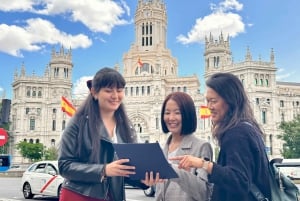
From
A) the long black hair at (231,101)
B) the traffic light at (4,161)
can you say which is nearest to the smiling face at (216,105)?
the long black hair at (231,101)

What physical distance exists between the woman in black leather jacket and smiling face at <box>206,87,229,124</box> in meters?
0.92

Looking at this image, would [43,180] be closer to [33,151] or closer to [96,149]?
[96,149]

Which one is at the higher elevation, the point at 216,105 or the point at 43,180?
the point at 216,105

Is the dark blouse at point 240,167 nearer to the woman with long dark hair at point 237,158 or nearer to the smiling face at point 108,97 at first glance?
Result: the woman with long dark hair at point 237,158

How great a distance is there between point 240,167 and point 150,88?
217 feet

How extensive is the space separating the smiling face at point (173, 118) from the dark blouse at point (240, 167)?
0.68 m

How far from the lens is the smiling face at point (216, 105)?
11.5 ft

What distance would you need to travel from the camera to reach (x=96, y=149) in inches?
144

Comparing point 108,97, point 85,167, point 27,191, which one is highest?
point 108,97

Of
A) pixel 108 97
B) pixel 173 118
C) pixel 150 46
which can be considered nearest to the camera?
pixel 173 118

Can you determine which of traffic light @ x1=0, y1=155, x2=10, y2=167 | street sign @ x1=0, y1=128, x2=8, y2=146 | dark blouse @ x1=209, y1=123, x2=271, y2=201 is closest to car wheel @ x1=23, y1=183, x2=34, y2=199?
street sign @ x1=0, y1=128, x2=8, y2=146

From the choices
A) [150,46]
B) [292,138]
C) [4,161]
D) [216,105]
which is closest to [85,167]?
[216,105]

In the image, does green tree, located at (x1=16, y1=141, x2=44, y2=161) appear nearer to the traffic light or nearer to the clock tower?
the clock tower

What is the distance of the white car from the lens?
46.4 ft
